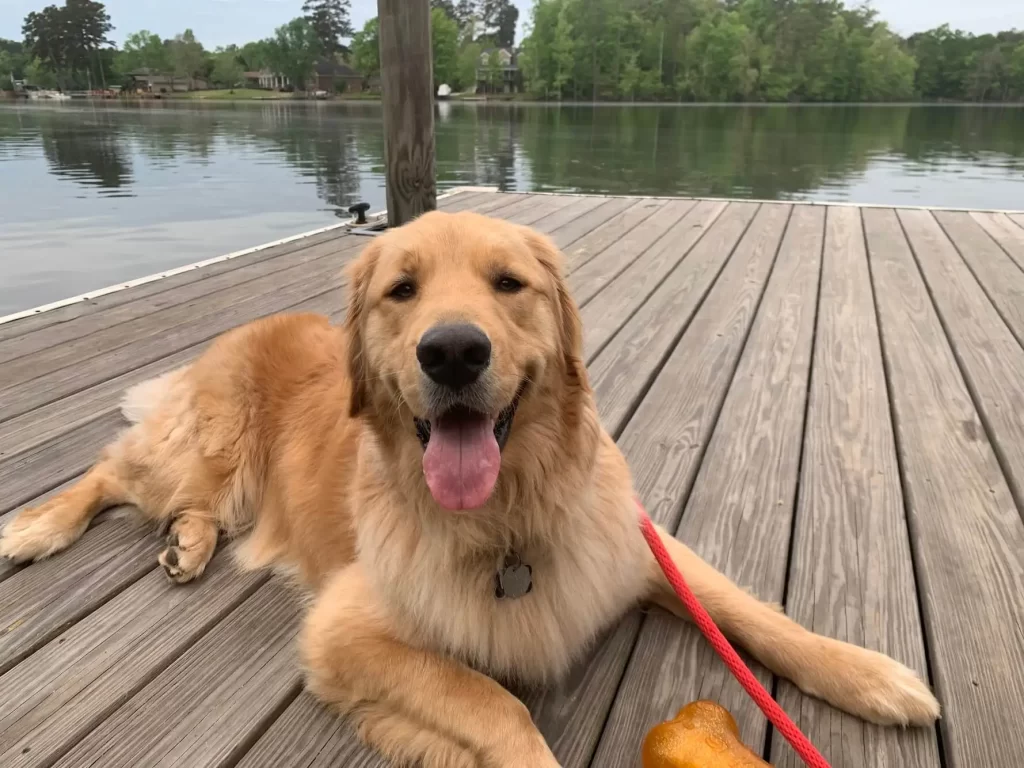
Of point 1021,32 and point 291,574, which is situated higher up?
point 1021,32

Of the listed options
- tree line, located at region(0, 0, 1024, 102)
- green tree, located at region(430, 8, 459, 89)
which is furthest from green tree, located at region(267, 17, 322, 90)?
green tree, located at region(430, 8, 459, 89)

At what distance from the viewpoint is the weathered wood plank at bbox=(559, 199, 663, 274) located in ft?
19.1

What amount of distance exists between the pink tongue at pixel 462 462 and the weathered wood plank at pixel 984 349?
141 cm

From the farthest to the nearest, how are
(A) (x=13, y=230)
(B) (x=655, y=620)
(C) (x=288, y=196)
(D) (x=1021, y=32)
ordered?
(D) (x=1021, y=32)
(C) (x=288, y=196)
(A) (x=13, y=230)
(B) (x=655, y=620)

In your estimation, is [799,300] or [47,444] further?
[799,300]

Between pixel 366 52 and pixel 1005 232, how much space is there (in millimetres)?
93037

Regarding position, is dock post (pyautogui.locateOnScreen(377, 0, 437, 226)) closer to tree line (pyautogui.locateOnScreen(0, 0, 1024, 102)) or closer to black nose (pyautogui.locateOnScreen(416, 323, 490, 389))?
black nose (pyautogui.locateOnScreen(416, 323, 490, 389))

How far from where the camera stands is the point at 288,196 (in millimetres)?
12414

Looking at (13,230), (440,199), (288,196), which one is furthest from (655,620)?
(288,196)

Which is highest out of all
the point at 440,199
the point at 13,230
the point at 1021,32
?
the point at 1021,32

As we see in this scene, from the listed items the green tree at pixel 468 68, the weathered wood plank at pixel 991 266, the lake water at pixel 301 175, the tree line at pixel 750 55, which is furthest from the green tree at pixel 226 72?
the weathered wood plank at pixel 991 266

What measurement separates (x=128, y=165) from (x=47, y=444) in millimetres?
15730

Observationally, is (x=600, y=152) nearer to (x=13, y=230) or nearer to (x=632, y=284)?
(x=13, y=230)

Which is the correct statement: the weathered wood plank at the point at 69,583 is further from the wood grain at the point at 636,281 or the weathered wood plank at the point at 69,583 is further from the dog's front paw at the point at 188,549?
the wood grain at the point at 636,281
